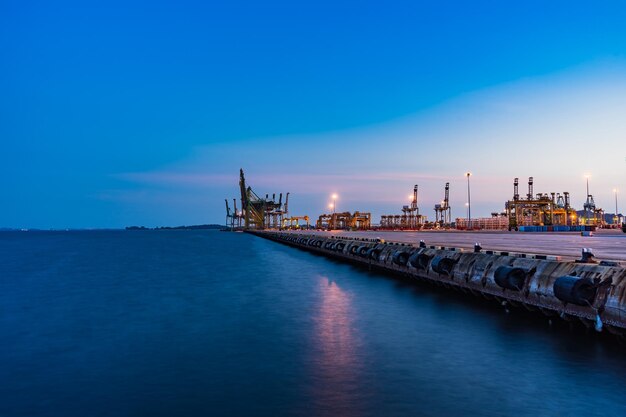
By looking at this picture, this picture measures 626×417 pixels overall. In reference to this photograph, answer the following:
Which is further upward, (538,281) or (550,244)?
(550,244)

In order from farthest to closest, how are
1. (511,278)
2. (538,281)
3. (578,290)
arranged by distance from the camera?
1. (511,278)
2. (538,281)
3. (578,290)

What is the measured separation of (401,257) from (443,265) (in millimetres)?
7790

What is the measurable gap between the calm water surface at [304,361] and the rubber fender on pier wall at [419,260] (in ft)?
7.27

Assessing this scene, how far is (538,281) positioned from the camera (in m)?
16.5

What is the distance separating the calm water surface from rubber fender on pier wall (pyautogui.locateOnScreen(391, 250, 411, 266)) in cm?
550

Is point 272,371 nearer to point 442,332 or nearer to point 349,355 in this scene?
point 349,355

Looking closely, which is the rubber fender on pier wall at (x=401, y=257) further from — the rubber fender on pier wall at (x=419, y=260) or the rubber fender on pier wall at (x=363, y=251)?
the rubber fender on pier wall at (x=363, y=251)

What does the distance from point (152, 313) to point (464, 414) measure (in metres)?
17.8

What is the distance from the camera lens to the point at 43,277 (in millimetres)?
44219

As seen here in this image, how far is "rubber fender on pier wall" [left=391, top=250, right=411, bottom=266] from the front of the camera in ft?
105

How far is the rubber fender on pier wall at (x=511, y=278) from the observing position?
57.0 feet

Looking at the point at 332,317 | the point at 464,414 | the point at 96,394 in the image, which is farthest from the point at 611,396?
the point at 332,317

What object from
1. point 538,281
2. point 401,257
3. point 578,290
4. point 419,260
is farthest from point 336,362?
point 401,257

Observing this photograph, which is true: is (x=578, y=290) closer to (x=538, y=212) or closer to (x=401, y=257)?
(x=401, y=257)
